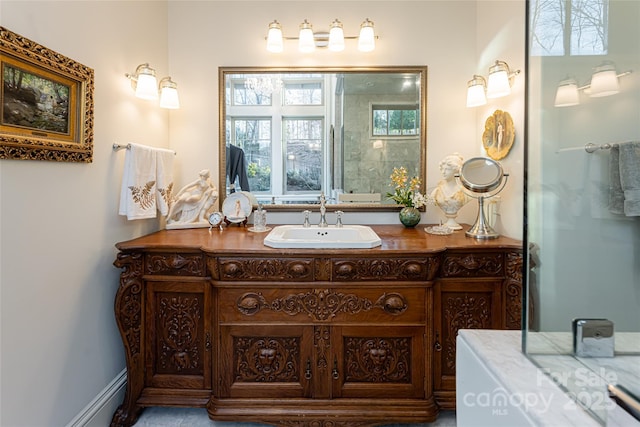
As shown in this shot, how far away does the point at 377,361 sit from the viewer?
1.64 m

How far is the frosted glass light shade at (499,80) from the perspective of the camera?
6.21 feet

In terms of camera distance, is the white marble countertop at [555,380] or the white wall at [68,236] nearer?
the white marble countertop at [555,380]

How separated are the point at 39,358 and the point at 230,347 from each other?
754mm

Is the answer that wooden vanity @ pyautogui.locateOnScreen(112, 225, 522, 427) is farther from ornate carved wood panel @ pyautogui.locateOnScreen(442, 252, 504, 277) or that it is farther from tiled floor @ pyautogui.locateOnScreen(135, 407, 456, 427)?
tiled floor @ pyautogui.locateOnScreen(135, 407, 456, 427)

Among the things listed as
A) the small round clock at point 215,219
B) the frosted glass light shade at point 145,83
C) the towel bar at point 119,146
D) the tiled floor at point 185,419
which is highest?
the frosted glass light shade at point 145,83

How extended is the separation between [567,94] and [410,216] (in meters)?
1.19

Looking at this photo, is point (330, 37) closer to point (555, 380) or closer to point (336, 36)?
point (336, 36)

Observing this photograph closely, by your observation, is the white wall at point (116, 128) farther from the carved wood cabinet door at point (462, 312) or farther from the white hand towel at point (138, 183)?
the carved wood cabinet door at point (462, 312)

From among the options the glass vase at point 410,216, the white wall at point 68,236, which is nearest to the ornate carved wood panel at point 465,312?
the glass vase at point 410,216

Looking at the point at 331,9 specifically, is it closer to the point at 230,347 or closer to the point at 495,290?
the point at 495,290

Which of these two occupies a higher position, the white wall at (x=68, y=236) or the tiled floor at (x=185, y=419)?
the white wall at (x=68, y=236)

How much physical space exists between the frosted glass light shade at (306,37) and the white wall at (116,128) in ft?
0.31

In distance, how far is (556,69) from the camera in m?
1.07

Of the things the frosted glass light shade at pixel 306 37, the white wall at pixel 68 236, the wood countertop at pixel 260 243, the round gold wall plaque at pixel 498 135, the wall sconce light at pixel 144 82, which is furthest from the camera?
the frosted glass light shade at pixel 306 37
